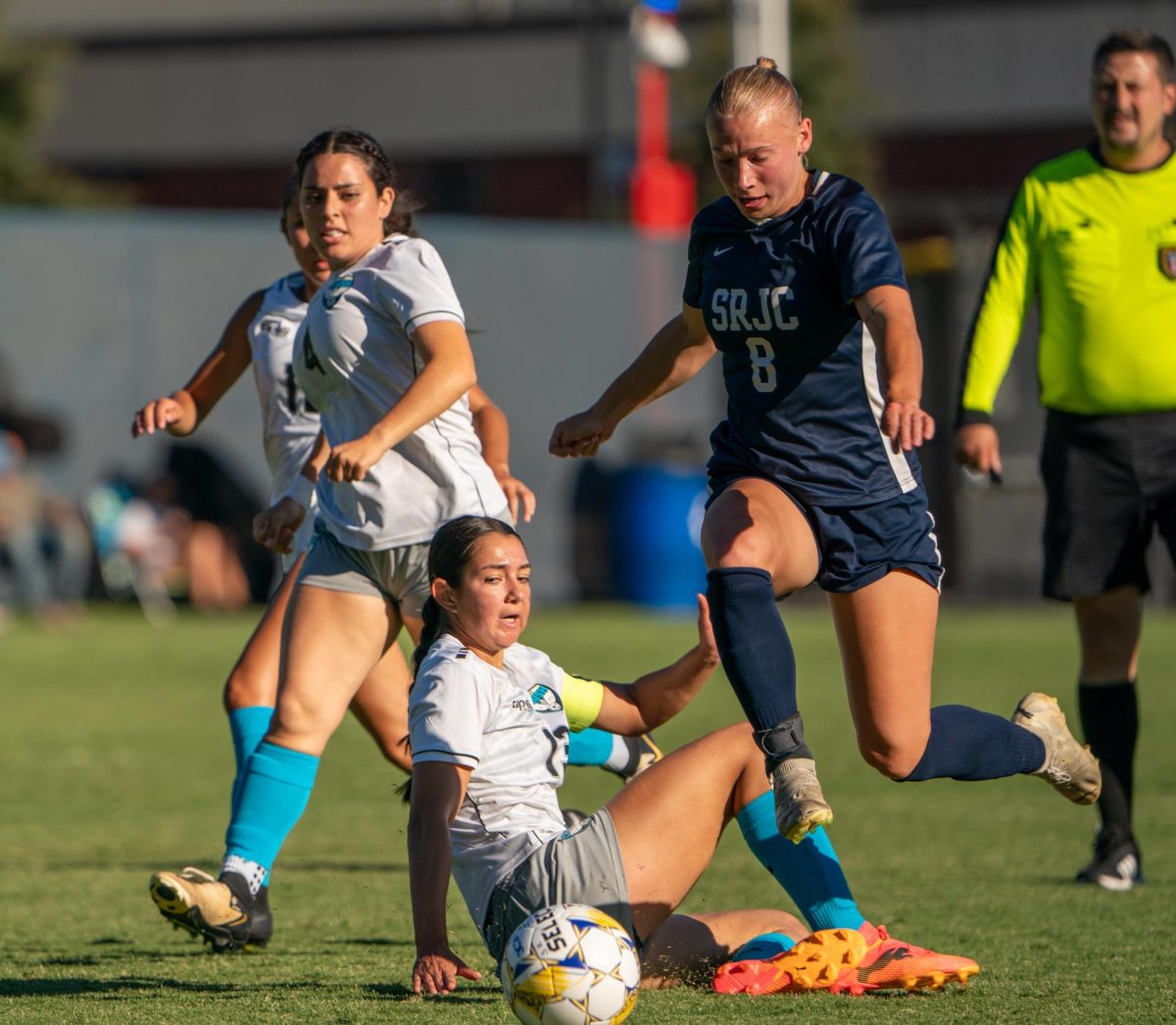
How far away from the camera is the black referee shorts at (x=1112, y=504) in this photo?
240 inches

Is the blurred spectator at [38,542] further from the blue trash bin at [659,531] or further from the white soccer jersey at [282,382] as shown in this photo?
the white soccer jersey at [282,382]

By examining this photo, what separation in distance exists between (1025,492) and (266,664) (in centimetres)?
1287

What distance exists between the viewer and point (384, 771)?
9.50m

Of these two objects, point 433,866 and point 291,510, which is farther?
point 291,510

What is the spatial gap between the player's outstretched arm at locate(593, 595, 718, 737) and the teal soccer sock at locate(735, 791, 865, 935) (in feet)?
1.04

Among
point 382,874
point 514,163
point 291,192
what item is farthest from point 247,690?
point 514,163

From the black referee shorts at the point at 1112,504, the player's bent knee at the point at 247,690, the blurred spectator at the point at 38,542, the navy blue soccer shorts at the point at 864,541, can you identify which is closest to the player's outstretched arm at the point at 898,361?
the navy blue soccer shorts at the point at 864,541

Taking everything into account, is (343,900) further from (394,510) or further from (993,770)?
(993,770)

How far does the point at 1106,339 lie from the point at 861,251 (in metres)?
1.74

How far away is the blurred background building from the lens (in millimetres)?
18125

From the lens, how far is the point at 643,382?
525 centimetres

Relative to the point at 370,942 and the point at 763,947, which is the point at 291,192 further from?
the point at 763,947

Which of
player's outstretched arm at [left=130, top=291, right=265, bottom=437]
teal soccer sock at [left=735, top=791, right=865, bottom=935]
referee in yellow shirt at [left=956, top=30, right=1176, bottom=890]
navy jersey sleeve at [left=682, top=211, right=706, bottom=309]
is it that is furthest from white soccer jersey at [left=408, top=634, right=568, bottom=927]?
referee in yellow shirt at [left=956, top=30, right=1176, bottom=890]

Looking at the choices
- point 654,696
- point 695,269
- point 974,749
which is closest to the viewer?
point 654,696
